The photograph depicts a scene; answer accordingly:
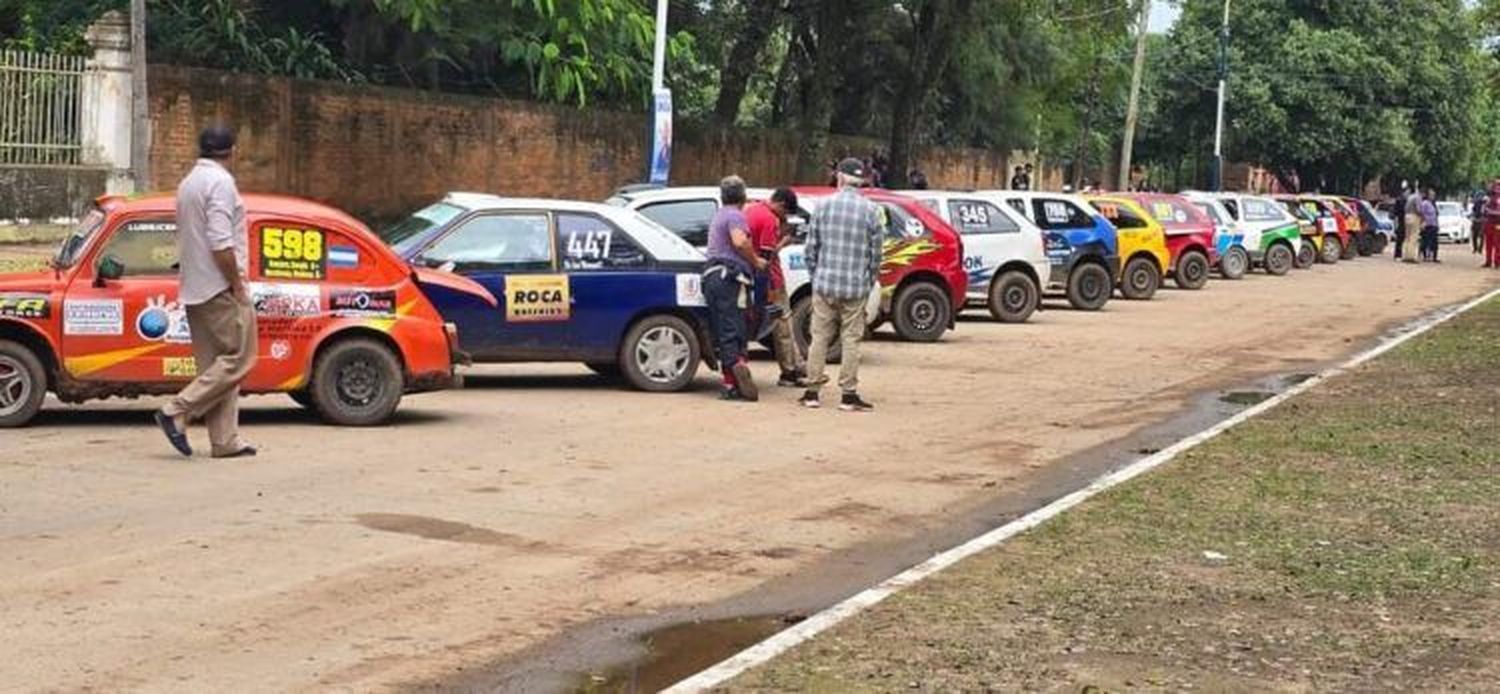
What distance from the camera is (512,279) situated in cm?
1444

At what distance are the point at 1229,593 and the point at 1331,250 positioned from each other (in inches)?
1504

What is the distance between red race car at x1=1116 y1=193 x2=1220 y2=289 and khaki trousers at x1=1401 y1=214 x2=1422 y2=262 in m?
15.7

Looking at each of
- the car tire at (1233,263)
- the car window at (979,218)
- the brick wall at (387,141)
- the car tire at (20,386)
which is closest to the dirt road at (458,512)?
the car tire at (20,386)

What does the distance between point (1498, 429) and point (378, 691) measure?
30.4 feet

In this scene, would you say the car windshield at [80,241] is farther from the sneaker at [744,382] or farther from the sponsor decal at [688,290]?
the sneaker at [744,382]

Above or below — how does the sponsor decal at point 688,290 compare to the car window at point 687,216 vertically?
below

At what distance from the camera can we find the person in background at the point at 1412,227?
46.2m

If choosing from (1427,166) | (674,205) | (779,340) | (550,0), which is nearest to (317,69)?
(550,0)

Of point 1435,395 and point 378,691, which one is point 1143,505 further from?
point 1435,395

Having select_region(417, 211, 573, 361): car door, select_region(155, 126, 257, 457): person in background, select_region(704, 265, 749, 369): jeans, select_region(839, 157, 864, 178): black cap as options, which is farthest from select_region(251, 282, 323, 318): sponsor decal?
select_region(839, 157, 864, 178): black cap

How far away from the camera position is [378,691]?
632cm

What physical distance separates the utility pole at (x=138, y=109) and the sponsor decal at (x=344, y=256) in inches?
486

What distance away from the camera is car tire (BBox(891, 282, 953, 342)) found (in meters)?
20.3

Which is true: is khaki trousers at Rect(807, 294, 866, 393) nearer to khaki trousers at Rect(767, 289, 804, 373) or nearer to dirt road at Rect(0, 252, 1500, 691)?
dirt road at Rect(0, 252, 1500, 691)
